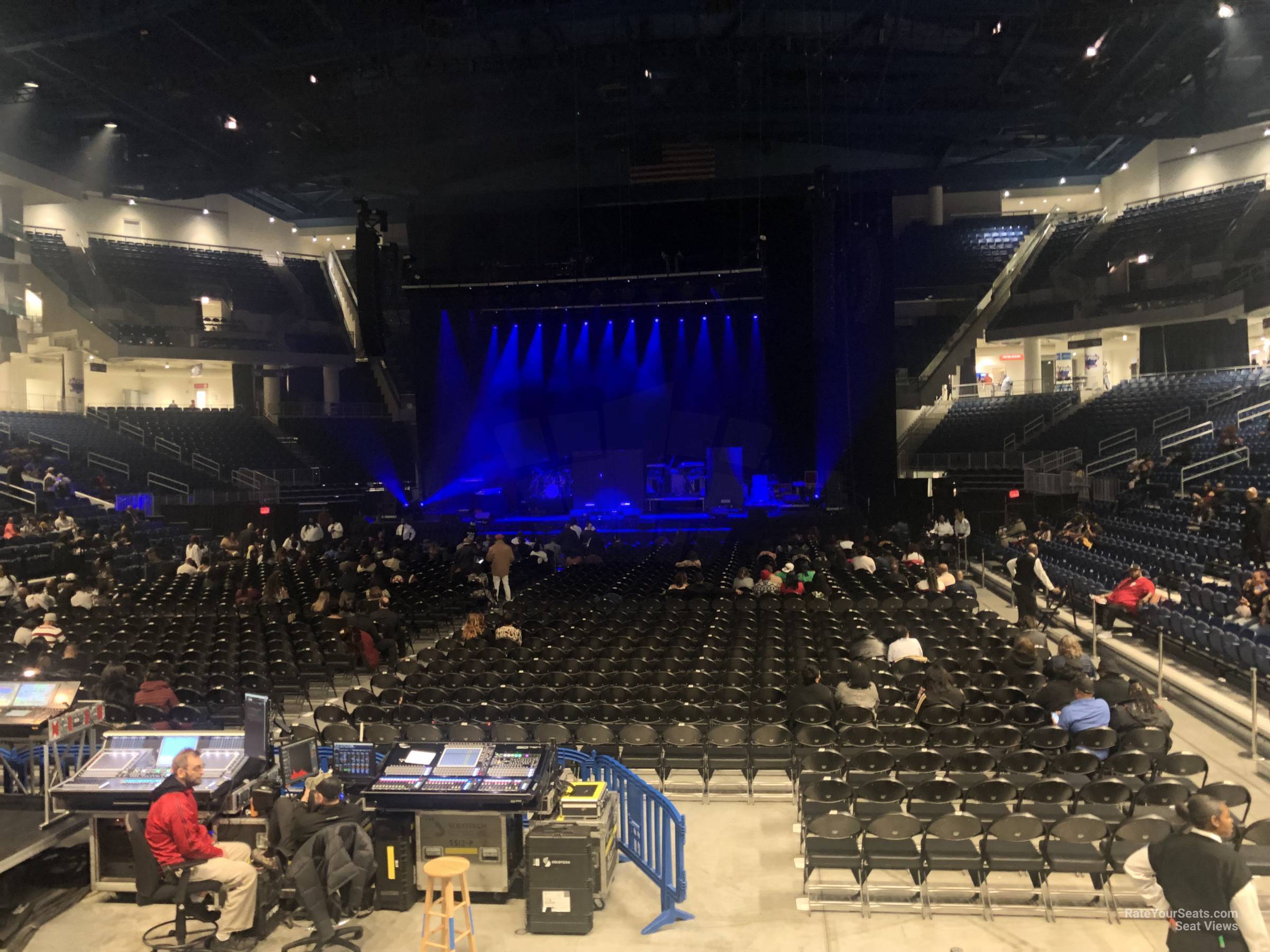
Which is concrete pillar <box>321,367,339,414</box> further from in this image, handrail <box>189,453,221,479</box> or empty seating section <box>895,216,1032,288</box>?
empty seating section <box>895,216,1032,288</box>

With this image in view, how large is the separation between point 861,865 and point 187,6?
18072mm

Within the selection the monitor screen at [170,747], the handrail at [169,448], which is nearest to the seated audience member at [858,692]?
the monitor screen at [170,747]

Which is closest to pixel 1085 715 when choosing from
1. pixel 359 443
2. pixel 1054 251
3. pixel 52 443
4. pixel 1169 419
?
pixel 1169 419

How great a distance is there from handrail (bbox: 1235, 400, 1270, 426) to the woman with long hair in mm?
18178

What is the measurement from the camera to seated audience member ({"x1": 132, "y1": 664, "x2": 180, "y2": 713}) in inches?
361

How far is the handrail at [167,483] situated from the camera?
2612 centimetres

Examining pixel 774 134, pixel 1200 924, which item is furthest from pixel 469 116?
pixel 1200 924

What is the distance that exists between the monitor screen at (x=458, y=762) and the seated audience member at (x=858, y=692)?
3.71 metres

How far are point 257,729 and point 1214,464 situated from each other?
771 inches

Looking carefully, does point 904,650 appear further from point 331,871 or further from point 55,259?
point 55,259

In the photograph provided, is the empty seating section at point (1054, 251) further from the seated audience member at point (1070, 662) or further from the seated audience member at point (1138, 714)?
the seated audience member at point (1138, 714)

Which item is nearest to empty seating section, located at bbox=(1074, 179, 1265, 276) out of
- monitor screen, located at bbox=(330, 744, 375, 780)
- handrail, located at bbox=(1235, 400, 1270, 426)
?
handrail, located at bbox=(1235, 400, 1270, 426)

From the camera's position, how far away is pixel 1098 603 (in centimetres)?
1332

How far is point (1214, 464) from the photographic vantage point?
63.4ft
